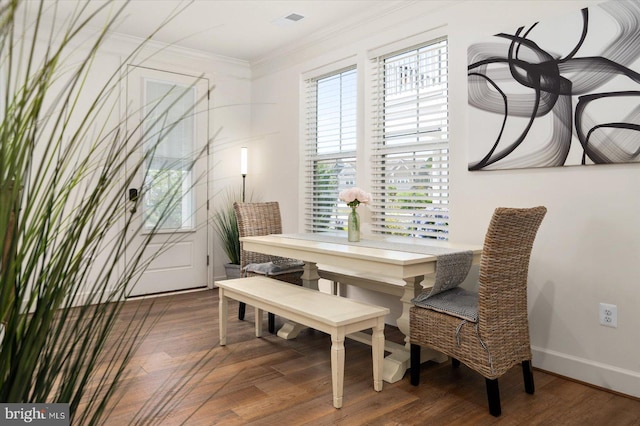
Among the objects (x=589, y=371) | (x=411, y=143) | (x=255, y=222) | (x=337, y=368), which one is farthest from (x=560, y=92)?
(x=255, y=222)

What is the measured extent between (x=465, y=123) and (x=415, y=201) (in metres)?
0.75

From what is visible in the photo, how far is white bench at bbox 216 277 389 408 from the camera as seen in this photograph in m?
2.32

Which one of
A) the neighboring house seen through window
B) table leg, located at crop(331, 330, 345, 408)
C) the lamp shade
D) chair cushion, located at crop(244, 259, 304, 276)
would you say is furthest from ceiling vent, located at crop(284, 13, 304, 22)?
table leg, located at crop(331, 330, 345, 408)

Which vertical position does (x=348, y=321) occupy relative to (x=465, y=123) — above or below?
below

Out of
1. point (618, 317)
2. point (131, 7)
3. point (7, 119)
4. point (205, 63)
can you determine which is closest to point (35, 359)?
point (7, 119)

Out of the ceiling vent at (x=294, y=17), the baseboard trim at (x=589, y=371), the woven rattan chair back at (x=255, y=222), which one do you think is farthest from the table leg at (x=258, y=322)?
the ceiling vent at (x=294, y=17)

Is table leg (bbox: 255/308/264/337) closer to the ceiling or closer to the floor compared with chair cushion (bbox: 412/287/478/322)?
closer to the floor

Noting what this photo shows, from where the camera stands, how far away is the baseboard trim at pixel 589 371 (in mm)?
2451

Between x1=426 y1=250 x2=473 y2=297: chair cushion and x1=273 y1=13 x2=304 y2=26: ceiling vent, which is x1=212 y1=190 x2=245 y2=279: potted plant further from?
x1=426 y1=250 x2=473 y2=297: chair cushion

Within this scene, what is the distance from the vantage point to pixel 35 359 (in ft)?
1.41

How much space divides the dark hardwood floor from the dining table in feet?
0.48

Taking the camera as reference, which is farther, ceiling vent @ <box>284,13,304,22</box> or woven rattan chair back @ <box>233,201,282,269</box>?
ceiling vent @ <box>284,13,304,22</box>

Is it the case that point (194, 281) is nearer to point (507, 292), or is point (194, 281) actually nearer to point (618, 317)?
point (507, 292)

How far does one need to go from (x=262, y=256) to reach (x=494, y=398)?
2396 mm
